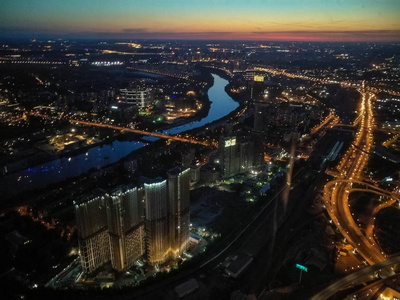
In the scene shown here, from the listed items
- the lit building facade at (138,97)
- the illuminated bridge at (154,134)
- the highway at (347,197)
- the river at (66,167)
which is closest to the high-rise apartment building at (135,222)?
the highway at (347,197)

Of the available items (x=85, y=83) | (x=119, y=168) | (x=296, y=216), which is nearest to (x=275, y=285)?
(x=296, y=216)

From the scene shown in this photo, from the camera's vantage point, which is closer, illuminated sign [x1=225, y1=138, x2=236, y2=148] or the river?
illuminated sign [x1=225, y1=138, x2=236, y2=148]

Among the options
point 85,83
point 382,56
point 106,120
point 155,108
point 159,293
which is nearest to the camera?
point 159,293

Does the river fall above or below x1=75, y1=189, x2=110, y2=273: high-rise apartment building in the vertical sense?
below

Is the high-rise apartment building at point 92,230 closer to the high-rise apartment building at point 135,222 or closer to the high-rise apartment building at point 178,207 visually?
the high-rise apartment building at point 135,222

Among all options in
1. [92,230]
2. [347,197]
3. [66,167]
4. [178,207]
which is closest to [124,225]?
[92,230]

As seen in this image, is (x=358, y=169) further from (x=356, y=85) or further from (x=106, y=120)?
(x=356, y=85)

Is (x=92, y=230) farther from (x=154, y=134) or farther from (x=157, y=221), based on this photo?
(x=154, y=134)

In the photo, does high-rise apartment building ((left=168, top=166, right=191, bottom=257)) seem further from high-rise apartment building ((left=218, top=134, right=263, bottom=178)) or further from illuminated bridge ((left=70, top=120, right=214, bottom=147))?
illuminated bridge ((left=70, top=120, right=214, bottom=147))

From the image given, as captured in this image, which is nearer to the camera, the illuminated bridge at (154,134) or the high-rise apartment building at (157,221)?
Answer: the high-rise apartment building at (157,221)

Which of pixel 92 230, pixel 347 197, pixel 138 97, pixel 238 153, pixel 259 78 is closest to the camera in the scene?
pixel 92 230

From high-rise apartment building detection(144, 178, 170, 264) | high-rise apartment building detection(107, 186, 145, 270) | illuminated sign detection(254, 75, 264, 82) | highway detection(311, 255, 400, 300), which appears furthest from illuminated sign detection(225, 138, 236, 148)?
illuminated sign detection(254, 75, 264, 82)
